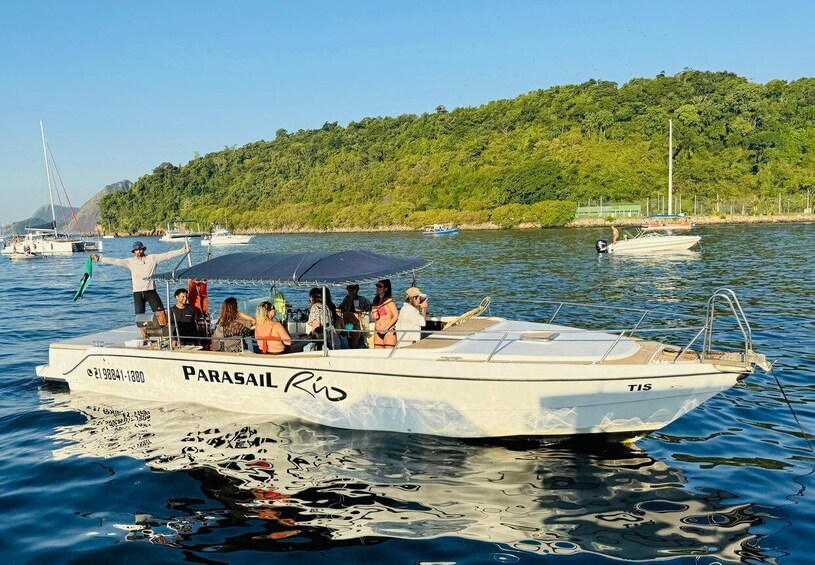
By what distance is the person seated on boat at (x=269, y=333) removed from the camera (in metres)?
10.2

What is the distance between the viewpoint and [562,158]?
123562 mm

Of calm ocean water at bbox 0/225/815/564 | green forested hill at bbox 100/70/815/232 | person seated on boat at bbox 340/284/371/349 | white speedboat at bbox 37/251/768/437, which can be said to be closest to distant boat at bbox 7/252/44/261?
calm ocean water at bbox 0/225/815/564

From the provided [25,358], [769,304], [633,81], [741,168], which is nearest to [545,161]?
[741,168]

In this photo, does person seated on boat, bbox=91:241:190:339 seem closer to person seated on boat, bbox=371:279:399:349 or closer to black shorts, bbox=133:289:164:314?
black shorts, bbox=133:289:164:314

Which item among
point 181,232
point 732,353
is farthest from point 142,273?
point 181,232

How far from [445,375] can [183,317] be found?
17.1ft

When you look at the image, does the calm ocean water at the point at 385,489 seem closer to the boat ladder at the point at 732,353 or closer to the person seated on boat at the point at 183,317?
the person seated on boat at the point at 183,317

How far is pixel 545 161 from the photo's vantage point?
124 metres

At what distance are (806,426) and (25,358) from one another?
61.1ft

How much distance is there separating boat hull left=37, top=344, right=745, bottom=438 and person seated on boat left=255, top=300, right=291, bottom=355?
0.71 feet

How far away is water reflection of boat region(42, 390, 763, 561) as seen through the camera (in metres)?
7.05

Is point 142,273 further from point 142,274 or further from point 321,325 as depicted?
point 321,325

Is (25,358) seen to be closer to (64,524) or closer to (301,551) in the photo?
(64,524)

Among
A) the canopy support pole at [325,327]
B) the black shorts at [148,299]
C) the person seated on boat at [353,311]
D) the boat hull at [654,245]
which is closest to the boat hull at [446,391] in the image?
the canopy support pole at [325,327]
